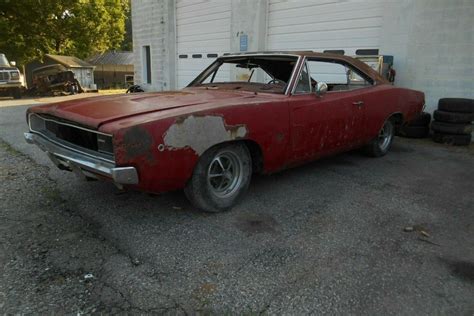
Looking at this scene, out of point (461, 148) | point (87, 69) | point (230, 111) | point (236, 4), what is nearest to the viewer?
point (230, 111)

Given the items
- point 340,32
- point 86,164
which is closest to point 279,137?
point 86,164

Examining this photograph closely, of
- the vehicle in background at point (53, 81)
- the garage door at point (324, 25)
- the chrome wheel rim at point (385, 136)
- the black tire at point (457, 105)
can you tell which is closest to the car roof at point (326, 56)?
the chrome wheel rim at point (385, 136)

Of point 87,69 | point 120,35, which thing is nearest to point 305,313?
point 87,69

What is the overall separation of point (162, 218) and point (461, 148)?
5.56 metres

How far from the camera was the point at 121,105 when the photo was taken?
316cm

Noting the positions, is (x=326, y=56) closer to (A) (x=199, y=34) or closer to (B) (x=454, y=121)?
(B) (x=454, y=121)

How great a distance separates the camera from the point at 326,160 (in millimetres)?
5344

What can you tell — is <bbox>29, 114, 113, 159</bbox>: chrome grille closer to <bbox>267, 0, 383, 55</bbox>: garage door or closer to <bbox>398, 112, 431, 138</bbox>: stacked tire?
<bbox>398, 112, 431, 138</bbox>: stacked tire

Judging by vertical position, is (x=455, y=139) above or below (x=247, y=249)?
above

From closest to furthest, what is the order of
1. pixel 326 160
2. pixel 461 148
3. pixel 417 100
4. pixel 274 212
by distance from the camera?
1. pixel 274 212
2. pixel 326 160
3. pixel 417 100
4. pixel 461 148

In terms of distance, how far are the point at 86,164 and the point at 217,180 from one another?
114 centimetres

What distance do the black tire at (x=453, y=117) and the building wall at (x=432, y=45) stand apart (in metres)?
0.62

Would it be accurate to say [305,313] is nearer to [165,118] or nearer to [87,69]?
[165,118]

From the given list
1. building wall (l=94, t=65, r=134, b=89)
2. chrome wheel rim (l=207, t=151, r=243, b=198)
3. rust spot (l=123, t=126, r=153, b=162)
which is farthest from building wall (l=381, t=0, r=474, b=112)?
building wall (l=94, t=65, r=134, b=89)
